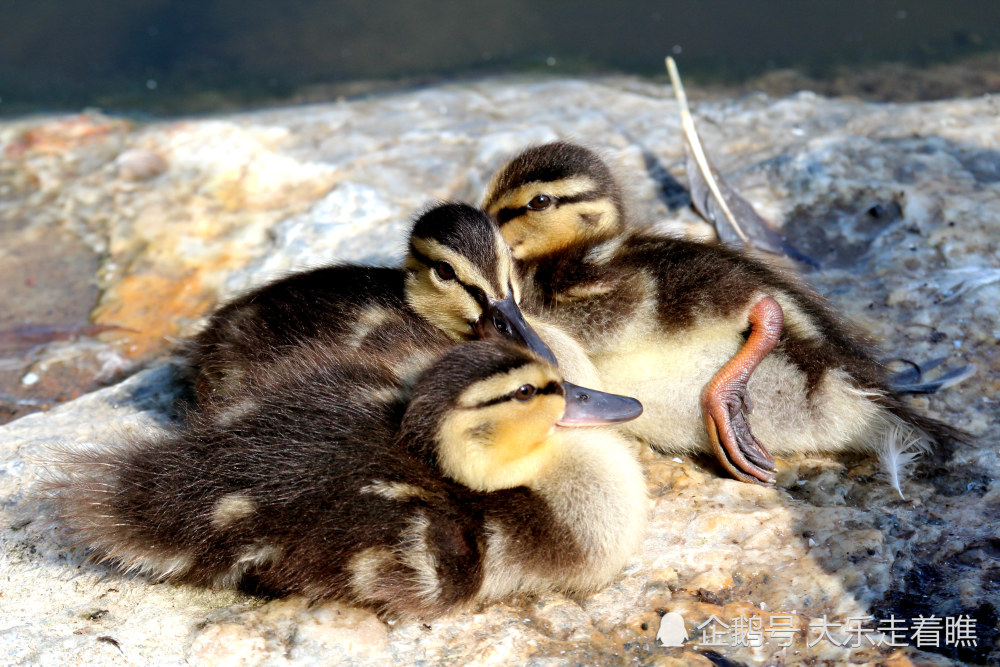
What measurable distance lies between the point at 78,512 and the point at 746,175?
2930 mm

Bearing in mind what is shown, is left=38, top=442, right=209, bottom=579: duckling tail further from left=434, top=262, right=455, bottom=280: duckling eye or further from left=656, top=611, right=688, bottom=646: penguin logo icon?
left=656, top=611, right=688, bottom=646: penguin logo icon

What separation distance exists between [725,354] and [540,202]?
776 millimetres

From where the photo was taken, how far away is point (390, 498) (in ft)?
7.12

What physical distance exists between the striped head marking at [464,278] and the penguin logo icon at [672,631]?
76 centimetres

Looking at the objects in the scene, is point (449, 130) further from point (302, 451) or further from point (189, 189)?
point (302, 451)

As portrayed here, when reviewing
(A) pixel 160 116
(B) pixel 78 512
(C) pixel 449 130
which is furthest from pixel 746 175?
(A) pixel 160 116

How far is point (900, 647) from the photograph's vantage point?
2119mm

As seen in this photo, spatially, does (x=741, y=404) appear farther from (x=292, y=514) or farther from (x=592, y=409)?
(x=292, y=514)

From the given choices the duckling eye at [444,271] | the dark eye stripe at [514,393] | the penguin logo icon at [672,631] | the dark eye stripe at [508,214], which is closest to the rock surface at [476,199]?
the penguin logo icon at [672,631]

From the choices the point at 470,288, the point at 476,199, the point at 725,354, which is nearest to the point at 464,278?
the point at 470,288

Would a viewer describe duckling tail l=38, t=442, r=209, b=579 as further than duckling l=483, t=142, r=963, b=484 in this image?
No

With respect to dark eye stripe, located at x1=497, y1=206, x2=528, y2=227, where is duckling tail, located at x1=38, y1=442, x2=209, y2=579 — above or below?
below

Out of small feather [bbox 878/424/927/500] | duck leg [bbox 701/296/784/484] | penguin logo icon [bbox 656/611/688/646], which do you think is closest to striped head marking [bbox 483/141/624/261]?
duck leg [bbox 701/296/784/484]

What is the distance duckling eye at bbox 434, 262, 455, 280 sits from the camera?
2.77 meters
